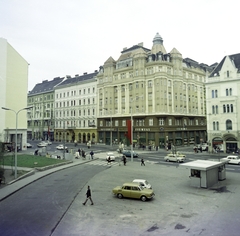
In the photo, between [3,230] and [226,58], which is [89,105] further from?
[3,230]

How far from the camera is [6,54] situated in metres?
57.5

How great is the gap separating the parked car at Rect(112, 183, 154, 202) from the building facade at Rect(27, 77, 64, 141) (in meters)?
82.9

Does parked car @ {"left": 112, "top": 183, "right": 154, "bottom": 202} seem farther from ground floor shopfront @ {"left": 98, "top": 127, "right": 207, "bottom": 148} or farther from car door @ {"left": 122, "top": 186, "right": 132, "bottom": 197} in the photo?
ground floor shopfront @ {"left": 98, "top": 127, "right": 207, "bottom": 148}

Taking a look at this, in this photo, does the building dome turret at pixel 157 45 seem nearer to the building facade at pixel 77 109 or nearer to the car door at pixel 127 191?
the building facade at pixel 77 109

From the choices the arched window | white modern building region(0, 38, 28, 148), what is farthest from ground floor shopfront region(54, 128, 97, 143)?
the arched window

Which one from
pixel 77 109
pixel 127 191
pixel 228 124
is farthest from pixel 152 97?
pixel 127 191

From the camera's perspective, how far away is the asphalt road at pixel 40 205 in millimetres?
14477

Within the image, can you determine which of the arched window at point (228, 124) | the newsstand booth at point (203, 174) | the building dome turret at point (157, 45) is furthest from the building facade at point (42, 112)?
the newsstand booth at point (203, 174)

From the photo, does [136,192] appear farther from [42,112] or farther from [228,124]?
[42,112]

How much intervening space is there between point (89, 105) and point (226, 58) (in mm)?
48011

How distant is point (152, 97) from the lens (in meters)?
67.1

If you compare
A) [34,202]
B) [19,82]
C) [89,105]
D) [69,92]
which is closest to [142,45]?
[89,105]

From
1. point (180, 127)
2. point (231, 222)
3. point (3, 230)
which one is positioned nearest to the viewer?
point (3, 230)

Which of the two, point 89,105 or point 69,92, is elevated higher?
point 69,92
